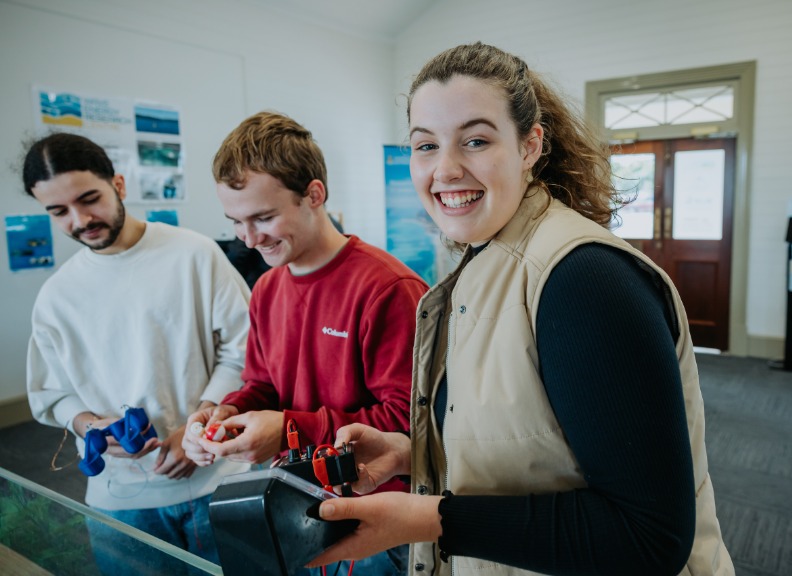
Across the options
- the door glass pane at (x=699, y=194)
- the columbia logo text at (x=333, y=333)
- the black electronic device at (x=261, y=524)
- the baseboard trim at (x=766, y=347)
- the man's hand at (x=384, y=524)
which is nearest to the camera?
the black electronic device at (x=261, y=524)

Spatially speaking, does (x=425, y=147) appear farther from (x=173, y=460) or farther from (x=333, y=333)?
(x=173, y=460)

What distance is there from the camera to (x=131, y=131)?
16.1 ft

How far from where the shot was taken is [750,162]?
17.7ft

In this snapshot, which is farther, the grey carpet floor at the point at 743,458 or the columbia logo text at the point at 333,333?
the grey carpet floor at the point at 743,458

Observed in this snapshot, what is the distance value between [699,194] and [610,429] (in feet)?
19.7

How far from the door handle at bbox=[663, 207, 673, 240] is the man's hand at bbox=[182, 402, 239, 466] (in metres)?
5.74

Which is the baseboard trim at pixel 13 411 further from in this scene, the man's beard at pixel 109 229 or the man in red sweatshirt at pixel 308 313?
the man in red sweatshirt at pixel 308 313

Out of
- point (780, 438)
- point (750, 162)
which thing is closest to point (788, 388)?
point (780, 438)

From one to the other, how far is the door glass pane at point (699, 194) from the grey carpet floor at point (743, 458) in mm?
1433

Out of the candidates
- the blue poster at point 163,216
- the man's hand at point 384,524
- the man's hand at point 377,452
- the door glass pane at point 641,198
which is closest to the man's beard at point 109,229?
the man's hand at point 377,452

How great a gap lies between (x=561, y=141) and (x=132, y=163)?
15.8 ft

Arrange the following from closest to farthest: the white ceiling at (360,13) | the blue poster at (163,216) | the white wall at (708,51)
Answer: the blue poster at (163,216)
the white wall at (708,51)
the white ceiling at (360,13)

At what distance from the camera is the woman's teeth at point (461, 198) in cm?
85

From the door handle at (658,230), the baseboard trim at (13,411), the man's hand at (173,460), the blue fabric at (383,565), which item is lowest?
the baseboard trim at (13,411)
